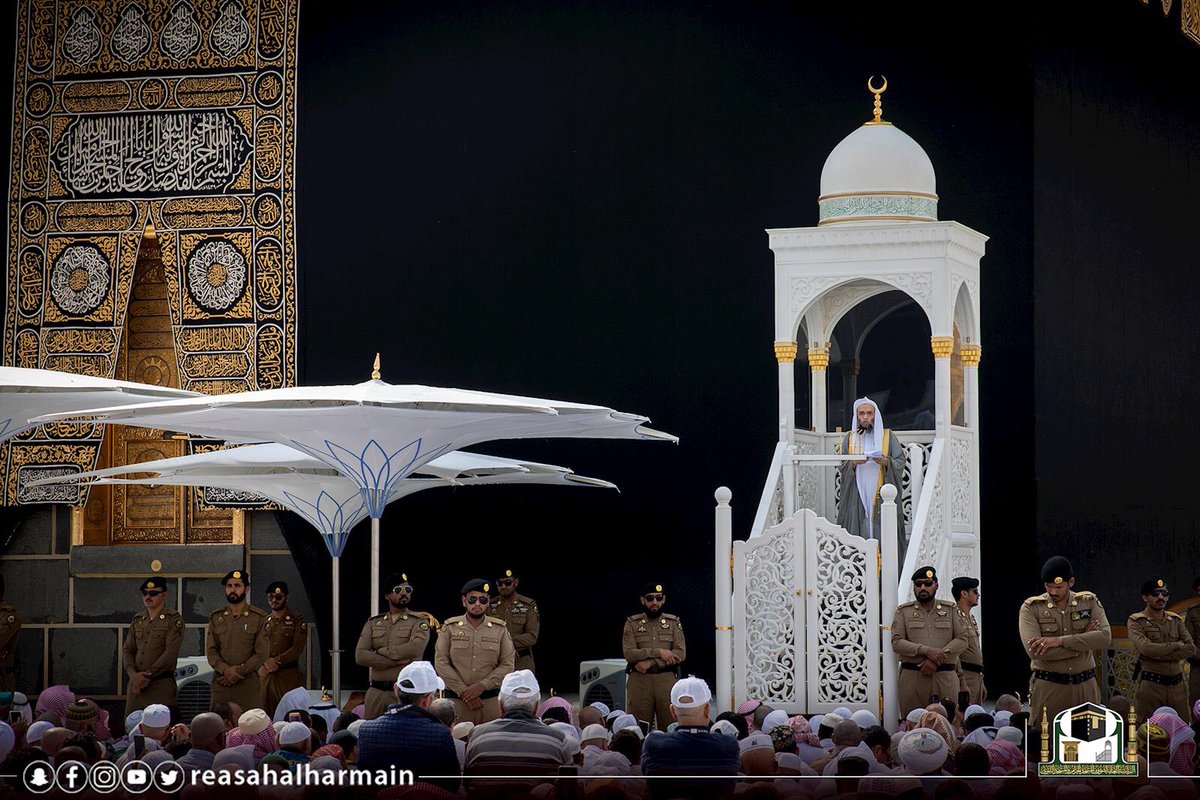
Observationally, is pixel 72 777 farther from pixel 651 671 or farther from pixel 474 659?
pixel 651 671

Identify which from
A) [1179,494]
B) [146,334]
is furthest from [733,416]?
[146,334]

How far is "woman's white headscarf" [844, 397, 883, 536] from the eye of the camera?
34.0 feet

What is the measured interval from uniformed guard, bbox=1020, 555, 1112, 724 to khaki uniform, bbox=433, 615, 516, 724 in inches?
103

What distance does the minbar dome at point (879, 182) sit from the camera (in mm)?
10742

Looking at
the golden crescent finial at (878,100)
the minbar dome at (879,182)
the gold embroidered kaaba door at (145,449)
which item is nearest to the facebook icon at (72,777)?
the minbar dome at (879,182)

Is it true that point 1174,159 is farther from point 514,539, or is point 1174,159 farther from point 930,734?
point 930,734

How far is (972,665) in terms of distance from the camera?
9.70 metres

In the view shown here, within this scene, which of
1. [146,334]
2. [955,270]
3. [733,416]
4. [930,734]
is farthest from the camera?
[146,334]

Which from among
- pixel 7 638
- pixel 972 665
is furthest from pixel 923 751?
pixel 7 638

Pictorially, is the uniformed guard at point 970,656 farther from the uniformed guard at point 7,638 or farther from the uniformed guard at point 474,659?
the uniformed guard at point 7,638

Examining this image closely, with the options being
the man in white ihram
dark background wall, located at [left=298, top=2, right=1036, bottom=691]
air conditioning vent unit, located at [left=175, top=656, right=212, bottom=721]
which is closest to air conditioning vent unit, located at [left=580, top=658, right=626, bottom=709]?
dark background wall, located at [left=298, top=2, right=1036, bottom=691]

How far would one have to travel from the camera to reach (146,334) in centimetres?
1391

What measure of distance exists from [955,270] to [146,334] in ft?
21.9

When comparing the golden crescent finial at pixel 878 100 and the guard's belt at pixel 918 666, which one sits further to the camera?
the golden crescent finial at pixel 878 100
